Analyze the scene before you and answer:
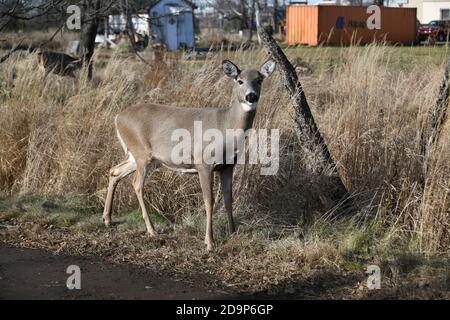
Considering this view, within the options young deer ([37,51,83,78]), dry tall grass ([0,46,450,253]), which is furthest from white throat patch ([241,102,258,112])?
young deer ([37,51,83,78])

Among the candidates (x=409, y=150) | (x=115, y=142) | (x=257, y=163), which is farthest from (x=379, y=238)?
(x=115, y=142)

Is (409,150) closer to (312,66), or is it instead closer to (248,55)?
(248,55)

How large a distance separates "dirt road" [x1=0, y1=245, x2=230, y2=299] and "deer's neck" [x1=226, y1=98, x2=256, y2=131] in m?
1.83

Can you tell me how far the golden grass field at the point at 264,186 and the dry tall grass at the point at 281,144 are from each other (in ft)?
0.07

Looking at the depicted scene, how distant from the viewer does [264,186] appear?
30.2ft

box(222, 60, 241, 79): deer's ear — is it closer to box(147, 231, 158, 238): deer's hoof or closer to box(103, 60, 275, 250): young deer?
box(103, 60, 275, 250): young deer

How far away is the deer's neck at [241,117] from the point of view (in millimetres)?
7770

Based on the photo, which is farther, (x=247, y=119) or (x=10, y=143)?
(x=10, y=143)

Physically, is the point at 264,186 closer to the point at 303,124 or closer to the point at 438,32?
the point at 303,124

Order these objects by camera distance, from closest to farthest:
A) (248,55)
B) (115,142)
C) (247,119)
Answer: (247,119) → (115,142) → (248,55)
